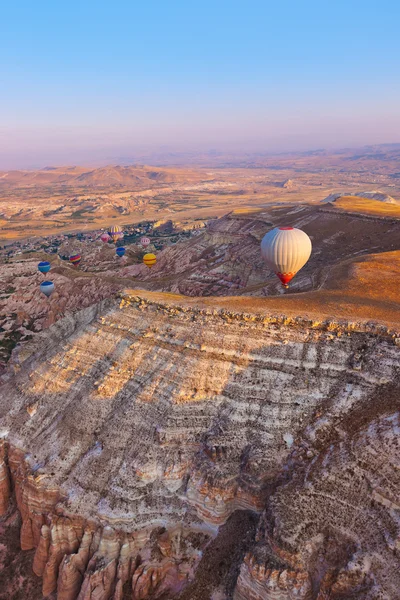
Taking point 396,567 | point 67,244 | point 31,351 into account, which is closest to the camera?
point 396,567

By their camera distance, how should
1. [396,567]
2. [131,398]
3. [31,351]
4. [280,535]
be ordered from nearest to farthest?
[396,567], [280,535], [131,398], [31,351]

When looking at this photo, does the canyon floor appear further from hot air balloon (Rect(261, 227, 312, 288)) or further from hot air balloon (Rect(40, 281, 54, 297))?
hot air balloon (Rect(40, 281, 54, 297))

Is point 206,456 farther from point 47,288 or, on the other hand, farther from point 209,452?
point 47,288

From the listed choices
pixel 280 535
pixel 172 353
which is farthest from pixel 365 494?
pixel 172 353

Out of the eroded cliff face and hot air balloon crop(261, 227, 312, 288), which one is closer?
the eroded cliff face

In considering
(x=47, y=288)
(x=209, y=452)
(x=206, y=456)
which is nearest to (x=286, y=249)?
(x=209, y=452)

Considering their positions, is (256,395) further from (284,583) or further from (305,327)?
(284,583)

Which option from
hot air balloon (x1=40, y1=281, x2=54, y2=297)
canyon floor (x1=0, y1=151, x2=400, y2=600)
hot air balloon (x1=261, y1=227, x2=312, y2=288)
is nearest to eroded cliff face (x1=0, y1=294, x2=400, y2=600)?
canyon floor (x1=0, y1=151, x2=400, y2=600)
